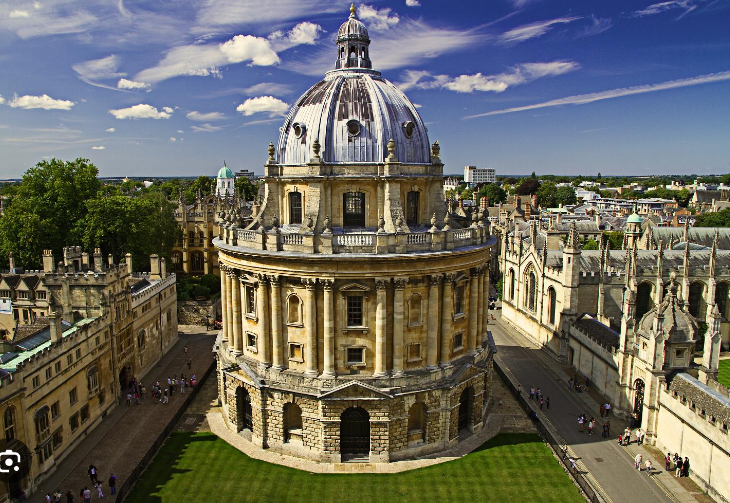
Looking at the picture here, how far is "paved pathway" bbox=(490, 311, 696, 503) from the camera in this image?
A: 29.1m

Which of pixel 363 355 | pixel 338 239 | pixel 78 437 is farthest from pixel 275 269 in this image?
pixel 78 437

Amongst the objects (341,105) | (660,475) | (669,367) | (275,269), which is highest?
(341,105)

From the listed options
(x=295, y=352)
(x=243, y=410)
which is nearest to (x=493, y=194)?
(x=243, y=410)

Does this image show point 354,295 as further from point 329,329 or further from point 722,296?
point 722,296

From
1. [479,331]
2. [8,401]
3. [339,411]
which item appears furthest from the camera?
[479,331]

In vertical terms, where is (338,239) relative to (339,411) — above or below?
above

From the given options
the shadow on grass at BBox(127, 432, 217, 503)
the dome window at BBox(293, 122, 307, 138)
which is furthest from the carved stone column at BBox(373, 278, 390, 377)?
the shadow on grass at BBox(127, 432, 217, 503)

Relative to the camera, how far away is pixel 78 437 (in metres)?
34.3

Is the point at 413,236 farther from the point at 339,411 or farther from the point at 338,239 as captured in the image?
the point at 339,411

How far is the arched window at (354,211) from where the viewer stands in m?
34.2

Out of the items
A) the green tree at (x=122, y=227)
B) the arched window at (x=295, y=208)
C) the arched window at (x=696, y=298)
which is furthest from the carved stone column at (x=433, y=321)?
the green tree at (x=122, y=227)

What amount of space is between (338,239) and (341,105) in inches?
392

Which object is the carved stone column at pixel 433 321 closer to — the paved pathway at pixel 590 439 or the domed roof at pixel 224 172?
the paved pathway at pixel 590 439

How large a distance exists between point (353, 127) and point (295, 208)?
666cm
